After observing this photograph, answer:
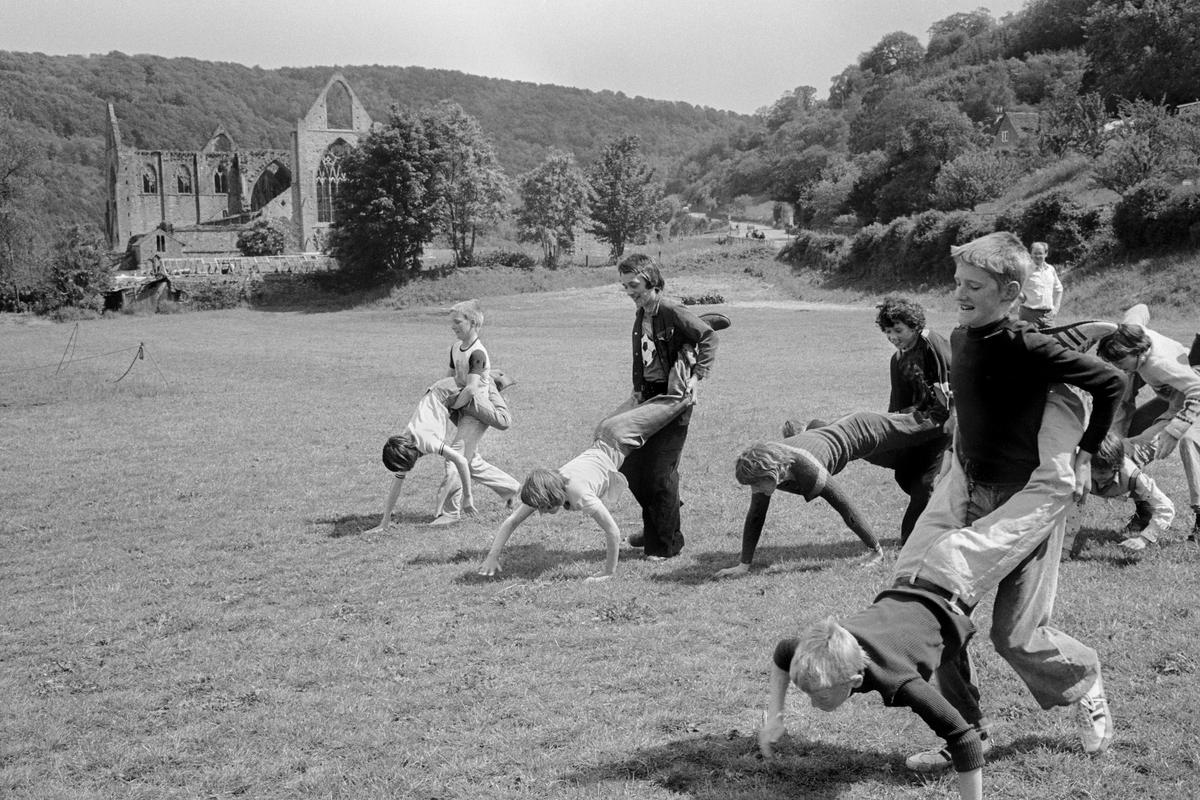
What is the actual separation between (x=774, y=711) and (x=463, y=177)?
2668 inches

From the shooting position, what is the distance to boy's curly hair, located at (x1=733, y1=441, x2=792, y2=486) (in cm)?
734

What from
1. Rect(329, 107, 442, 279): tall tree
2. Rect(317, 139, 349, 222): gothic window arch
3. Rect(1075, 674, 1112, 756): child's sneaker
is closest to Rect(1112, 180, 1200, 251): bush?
Rect(1075, 674, 1112, 756): child's sneaker

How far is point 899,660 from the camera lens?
398cm

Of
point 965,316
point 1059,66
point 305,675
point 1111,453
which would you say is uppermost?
point 1059,66

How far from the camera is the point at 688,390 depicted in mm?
8578

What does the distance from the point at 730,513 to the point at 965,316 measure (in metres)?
6.32

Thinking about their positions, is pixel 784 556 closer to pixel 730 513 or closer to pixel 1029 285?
pixel 730 513

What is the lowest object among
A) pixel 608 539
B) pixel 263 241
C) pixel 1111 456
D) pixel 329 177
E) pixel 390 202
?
pixel 608 539

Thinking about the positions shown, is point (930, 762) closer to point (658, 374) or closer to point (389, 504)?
point (658, 374)

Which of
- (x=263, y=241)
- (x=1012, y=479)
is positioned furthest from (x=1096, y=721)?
(x=263, y=241)

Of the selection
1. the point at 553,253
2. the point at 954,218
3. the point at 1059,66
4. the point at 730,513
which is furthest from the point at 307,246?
the point at 730,513

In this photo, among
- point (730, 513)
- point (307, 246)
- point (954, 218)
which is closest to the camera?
point (730, 513)

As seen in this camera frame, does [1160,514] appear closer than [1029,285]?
Yes

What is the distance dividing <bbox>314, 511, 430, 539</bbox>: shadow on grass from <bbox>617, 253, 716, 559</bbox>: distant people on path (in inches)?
125
